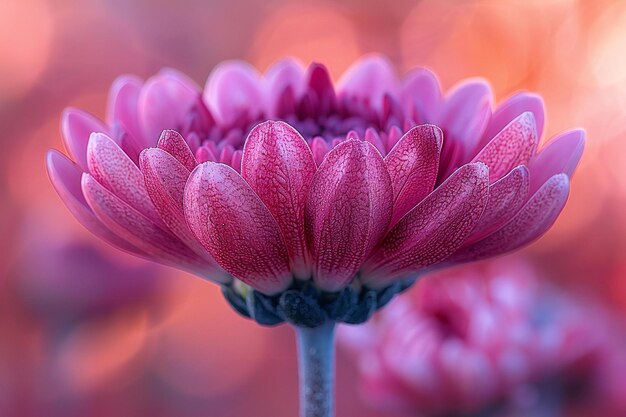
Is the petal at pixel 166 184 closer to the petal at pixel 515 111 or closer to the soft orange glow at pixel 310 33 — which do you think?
the petal at pixel 515 111

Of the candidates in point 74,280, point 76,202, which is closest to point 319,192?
point 76,202

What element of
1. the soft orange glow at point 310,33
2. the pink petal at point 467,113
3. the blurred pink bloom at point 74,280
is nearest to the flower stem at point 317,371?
the pink petal at point 467,113

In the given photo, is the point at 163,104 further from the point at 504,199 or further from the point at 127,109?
the point at 504,199

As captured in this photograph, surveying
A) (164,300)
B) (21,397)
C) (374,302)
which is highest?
(374,302)

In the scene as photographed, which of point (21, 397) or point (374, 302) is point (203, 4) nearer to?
point (21, 397)

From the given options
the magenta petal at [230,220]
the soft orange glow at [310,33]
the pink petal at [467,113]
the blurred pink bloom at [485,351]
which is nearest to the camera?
the magenta petal at [230,220]

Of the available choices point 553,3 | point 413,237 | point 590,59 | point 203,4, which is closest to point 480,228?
point 413,237

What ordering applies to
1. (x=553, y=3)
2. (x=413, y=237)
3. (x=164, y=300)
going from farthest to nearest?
(x=553, y=3) → (x=164, y=300) → (x=413, y=237)
